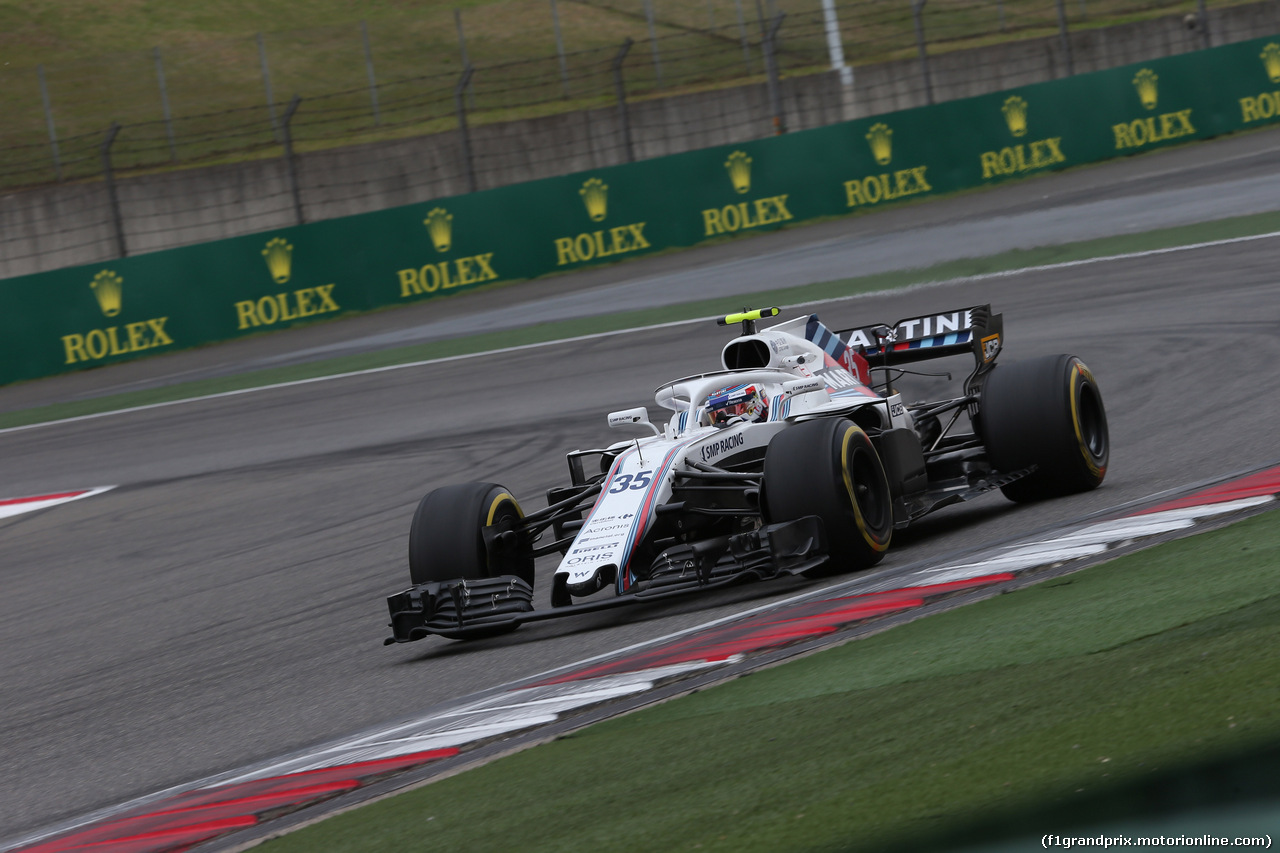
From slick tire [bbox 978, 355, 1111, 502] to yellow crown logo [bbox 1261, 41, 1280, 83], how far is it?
21.4 metres

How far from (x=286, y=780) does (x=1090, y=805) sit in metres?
2.96

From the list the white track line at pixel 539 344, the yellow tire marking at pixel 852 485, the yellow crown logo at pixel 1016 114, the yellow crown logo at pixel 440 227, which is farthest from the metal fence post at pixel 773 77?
the yellow tire marking at pixel 852 485

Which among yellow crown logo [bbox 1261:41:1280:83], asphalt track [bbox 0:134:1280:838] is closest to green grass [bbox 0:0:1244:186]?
yellow crown logo [bbox 1261:41:1280:83]

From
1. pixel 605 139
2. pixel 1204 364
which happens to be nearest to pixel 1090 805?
pixel 1204 364

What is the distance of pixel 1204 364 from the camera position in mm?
11422

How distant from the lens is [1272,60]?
27.1 metres

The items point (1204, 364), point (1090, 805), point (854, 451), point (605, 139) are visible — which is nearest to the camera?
point (1090, 805)

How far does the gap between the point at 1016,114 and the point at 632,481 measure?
20.1 meters

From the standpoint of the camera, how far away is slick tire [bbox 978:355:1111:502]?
819 centimetres

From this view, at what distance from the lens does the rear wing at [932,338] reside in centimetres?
908

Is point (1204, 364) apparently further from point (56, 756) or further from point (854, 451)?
point (56, 756)

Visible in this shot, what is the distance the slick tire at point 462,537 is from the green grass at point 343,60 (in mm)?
17860

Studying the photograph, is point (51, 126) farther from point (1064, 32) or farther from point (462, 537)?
point (462, 537)

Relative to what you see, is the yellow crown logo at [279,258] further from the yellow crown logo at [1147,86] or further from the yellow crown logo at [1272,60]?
the yellow crown logo at [1272,60]
